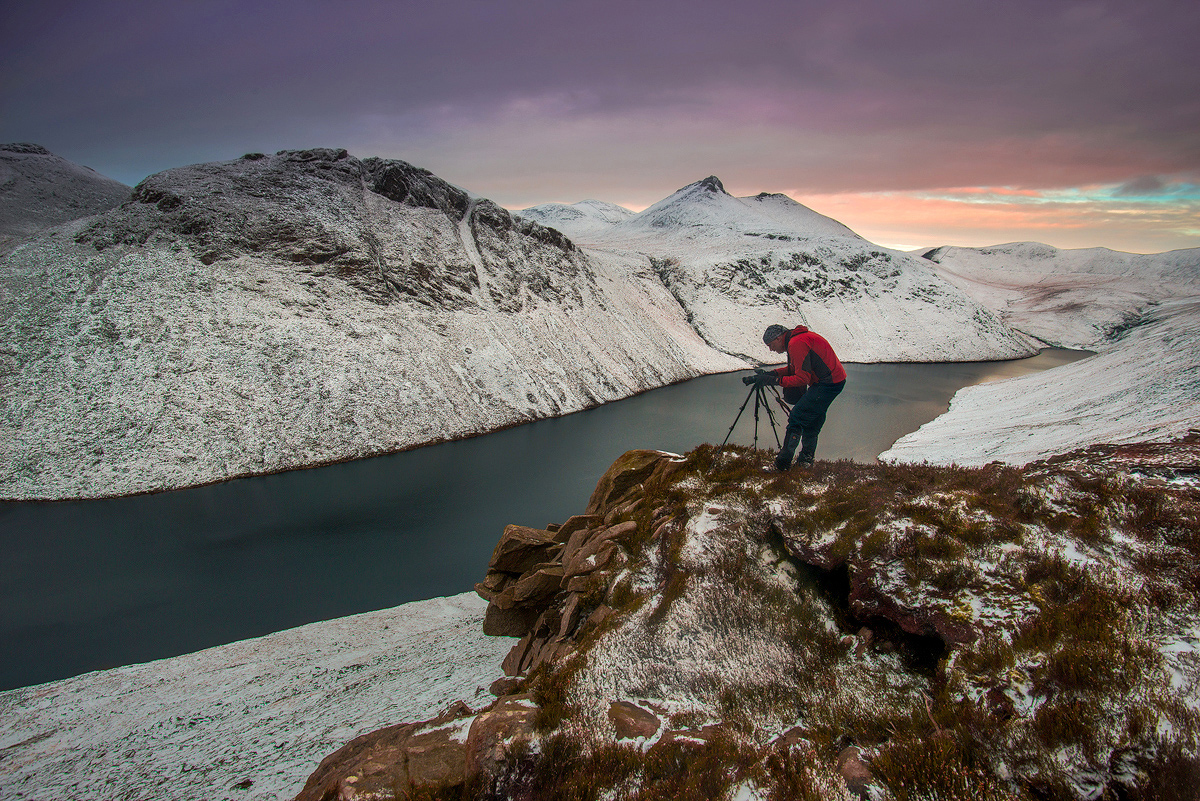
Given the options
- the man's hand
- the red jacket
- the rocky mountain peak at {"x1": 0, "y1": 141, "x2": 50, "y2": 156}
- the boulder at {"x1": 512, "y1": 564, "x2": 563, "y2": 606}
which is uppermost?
the rocky mountain peak at {"x1": 0, "y1": 141, "x2": 50, "y2": 156}

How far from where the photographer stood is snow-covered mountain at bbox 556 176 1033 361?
5494cm

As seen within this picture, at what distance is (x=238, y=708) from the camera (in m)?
8.84

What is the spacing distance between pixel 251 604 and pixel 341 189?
33835 millimetres

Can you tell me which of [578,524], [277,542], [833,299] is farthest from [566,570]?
A: [833,299]

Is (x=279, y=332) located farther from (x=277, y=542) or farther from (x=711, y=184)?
(x=711, y=184)

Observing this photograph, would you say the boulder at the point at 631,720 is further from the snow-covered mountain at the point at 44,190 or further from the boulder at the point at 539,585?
the snow-covered mountain at the point at 44,190

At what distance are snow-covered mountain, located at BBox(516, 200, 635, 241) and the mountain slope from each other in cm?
6900

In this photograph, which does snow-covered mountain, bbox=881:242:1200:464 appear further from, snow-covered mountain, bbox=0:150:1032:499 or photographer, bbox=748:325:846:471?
snow-covered mountain, bbox=0:150:1032:499

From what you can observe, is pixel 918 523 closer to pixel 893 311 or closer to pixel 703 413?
pixel 703 413

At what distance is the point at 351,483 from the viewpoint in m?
20.4

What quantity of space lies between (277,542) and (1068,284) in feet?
402

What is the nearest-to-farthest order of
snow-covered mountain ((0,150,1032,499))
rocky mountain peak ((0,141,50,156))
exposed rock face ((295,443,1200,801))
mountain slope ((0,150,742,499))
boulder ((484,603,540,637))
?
exposed rock face ((295,443,1200,801)), boulder ((484,603,540,637)), mountain slope ((0,150,742,499)), snow-covered mountain ((0,150,1032,499)), rocky mountain peak ((0,141,50,156))

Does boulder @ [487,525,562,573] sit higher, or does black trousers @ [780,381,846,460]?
black trousers @ [780,381,846,460]

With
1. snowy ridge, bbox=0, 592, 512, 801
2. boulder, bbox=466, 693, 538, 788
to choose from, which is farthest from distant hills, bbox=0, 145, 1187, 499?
boulder, bbox=466, 693, 538, 788
